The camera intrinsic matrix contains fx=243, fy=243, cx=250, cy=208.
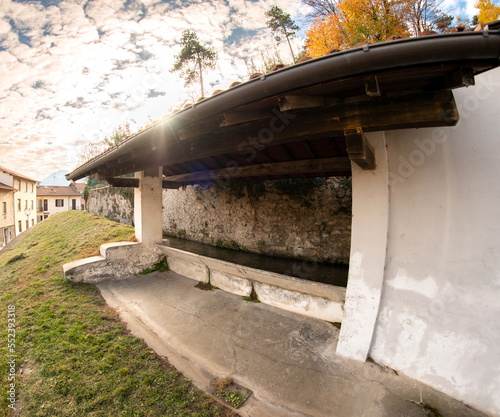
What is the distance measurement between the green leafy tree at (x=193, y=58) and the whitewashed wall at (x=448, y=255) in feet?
57.9

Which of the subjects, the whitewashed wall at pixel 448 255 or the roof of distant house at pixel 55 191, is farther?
the roof of distant house at pixel 55 191

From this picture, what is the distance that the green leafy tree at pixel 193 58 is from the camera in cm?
1639

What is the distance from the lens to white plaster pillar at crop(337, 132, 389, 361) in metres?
2.42

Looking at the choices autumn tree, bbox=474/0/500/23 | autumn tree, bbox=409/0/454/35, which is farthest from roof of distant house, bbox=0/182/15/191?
autumn tree, bbox=474/0/500/23

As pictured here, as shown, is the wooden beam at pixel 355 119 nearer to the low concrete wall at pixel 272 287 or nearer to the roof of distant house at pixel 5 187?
the low concrete wall at pixel 272 287

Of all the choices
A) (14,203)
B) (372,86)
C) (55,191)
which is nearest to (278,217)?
(372,86)

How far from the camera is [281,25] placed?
47.4 ft

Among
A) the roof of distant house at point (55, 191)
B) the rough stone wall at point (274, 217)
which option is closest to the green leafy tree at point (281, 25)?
the rough stone wall at point (274, 217)

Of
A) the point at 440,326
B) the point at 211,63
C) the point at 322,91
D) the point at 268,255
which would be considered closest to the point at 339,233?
the point at 268,255

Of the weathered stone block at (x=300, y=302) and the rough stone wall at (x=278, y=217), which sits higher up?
the rough stone wall at (x=278, y=217)

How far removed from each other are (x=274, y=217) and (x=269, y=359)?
423 cm

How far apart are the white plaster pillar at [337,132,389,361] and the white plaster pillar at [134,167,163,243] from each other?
4461mm

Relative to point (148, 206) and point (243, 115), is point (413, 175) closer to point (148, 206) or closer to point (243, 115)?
point (243, 115)

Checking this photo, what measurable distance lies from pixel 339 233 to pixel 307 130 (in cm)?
392
